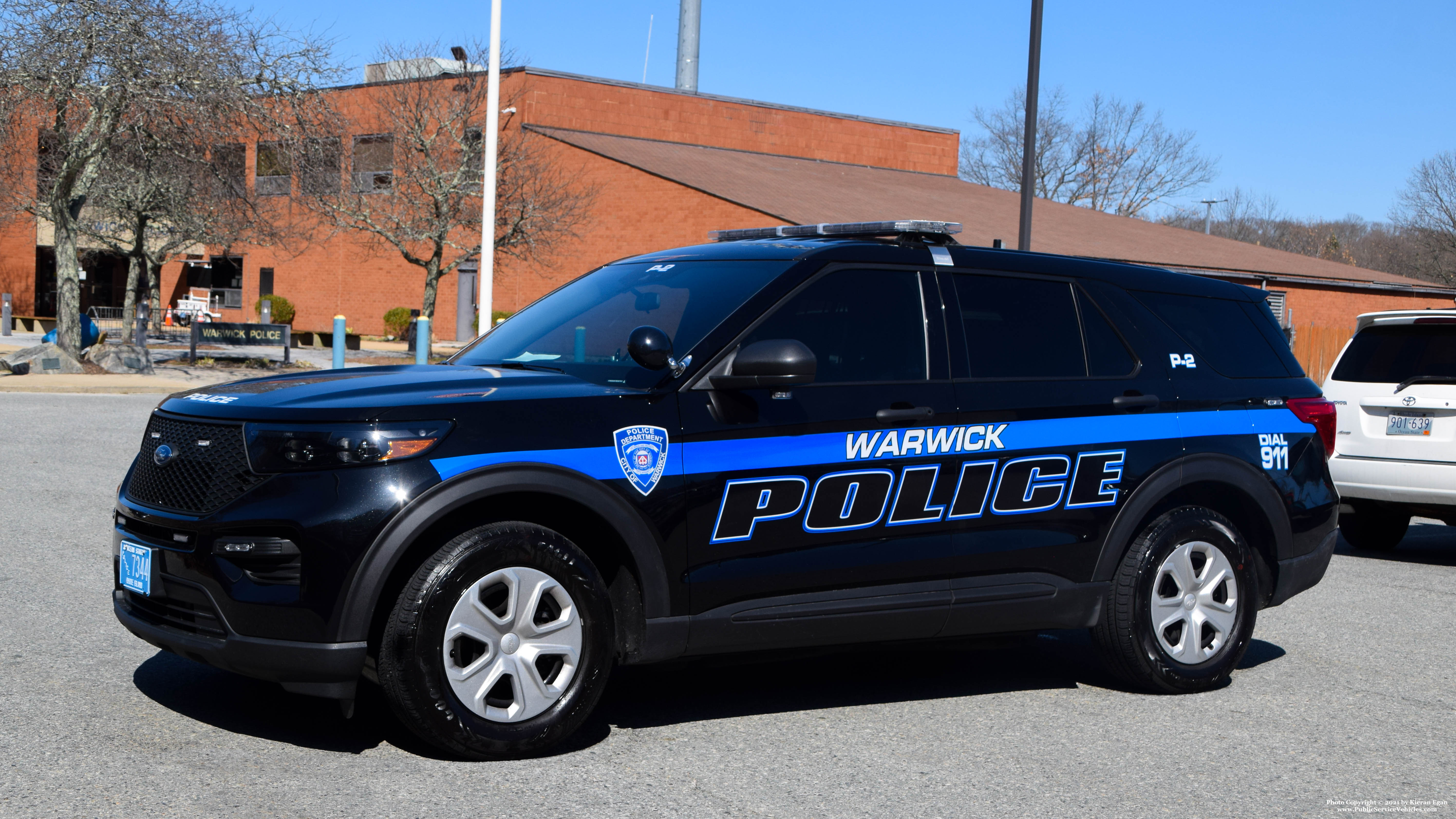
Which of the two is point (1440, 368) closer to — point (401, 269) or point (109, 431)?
point (109, 431)

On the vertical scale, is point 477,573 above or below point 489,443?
below

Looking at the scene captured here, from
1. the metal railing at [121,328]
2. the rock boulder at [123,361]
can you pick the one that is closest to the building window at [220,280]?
the metal railing at [121,328]

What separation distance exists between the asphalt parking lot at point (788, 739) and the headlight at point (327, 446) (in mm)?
1009

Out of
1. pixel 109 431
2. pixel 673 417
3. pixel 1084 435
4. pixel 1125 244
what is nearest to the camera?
pixel 673 417

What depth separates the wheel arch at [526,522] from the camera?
14.2ft

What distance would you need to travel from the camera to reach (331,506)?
430 cm

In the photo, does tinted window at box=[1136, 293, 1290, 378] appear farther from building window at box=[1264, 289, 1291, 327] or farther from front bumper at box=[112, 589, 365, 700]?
building window at box=[1264, 289, 1291, 327]

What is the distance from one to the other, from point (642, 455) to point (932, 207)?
37.9 m

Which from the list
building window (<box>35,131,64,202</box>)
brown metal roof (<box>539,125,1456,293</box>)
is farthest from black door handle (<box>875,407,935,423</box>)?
brown metal roof (<box>539,125,1456,293</box>)

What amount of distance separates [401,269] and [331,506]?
4392 cm

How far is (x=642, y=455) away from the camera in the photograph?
4750 millimetres

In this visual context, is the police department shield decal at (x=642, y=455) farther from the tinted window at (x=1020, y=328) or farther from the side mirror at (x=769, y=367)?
the tinted window at (x=1020, y=328)

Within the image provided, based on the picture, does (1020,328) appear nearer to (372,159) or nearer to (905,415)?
(905,415)

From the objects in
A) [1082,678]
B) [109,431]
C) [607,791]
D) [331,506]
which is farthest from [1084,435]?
[109,431]
